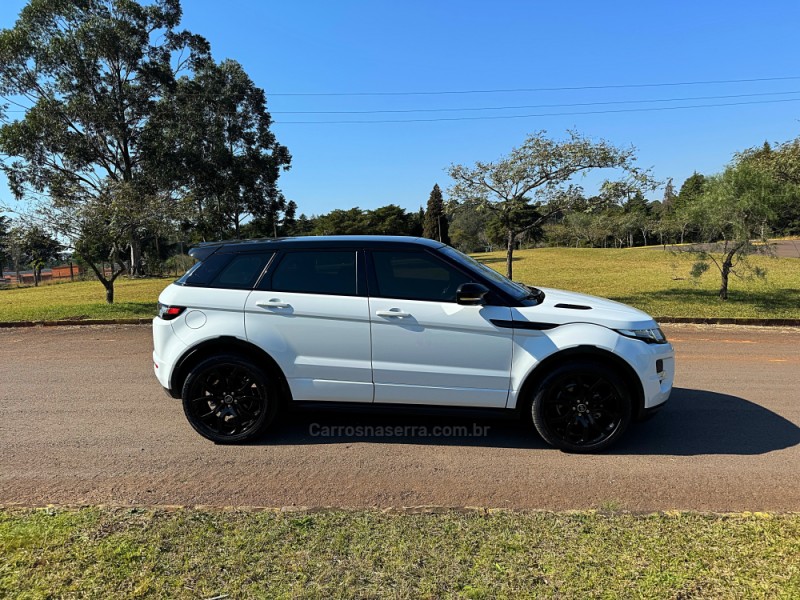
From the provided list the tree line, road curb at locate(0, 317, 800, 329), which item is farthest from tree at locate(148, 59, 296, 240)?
road curb at locate(0, 317, 800, 329)

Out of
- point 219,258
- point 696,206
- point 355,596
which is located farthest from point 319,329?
point 696,206

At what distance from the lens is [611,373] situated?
387 centimetres

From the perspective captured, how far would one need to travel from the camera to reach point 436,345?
3.98 m

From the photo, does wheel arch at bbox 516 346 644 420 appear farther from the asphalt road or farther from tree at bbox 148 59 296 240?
tree at bbox 148 59 296 240

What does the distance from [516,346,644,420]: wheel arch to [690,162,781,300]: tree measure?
10.4 m

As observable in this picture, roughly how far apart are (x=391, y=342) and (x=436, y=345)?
1.21 ft

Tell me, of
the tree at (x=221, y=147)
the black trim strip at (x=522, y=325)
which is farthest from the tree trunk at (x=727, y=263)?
the tree at (x=221, y=147)

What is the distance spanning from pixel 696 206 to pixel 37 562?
559 inches

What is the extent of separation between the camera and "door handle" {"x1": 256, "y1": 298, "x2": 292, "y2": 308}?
13.6ft

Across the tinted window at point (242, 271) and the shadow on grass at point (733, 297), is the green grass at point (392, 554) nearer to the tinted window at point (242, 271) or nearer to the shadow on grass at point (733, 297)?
the tinted window at point (242, 271)

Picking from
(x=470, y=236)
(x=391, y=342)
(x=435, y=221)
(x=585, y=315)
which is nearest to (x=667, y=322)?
(x=585, y=315)

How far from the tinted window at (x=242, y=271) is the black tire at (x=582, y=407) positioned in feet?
8.41

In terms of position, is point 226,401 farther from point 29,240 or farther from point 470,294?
point 29,240

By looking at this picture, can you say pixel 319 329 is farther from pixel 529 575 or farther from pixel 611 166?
pixel 611 166
